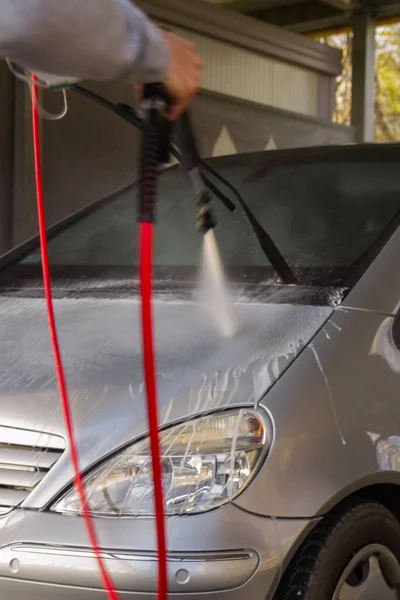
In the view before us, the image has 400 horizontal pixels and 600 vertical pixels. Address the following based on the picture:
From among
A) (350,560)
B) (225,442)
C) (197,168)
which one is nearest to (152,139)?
(197,168)

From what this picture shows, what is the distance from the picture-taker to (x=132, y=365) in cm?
249

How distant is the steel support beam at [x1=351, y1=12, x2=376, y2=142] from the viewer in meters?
11.2

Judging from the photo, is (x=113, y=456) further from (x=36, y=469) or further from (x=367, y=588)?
(x=367, y=588)

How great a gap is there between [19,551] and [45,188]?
5714mm

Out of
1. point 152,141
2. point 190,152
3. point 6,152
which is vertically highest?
point 6,152

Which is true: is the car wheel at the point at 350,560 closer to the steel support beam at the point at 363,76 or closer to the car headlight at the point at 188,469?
the car headlight at the point at 188,469

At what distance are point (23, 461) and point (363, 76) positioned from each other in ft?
32.7

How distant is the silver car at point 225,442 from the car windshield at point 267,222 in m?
0.11

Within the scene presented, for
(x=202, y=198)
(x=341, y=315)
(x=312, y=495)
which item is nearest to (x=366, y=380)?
(x=341, y=315)

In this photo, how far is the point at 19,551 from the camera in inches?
86.6

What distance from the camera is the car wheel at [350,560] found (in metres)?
2.25

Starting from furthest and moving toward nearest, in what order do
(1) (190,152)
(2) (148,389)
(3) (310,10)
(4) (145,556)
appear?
(3) (310,10)
(1) (190,152)
(4) (145,556)
(2) (148,389)

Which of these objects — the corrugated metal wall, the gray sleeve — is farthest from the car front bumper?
the corrugated metal wall

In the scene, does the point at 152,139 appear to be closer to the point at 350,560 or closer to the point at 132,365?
the point at 132,365
